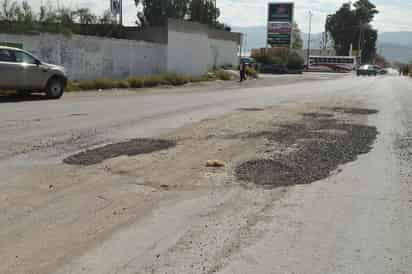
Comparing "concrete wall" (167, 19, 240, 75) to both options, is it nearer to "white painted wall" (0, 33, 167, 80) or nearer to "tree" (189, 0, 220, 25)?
"white painted wall" (0, 33, 167, 80)

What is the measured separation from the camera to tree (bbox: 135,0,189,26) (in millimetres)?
70938

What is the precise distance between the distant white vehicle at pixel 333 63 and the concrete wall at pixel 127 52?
52.6m

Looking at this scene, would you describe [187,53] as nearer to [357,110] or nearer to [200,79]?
[200,79]

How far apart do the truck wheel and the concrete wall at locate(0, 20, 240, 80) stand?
451 cm

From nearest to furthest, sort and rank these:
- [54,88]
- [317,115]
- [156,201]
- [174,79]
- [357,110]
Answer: [156,201], [317,115], [357,110], [54,88], [174,79]

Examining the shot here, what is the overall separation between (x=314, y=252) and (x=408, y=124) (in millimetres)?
9972

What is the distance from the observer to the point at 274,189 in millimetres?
6320

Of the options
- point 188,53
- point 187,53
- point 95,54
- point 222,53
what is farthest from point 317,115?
point 222,53

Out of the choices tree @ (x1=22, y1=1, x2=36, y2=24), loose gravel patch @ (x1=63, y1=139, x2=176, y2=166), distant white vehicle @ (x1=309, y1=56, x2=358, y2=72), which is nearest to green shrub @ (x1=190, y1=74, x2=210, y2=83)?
tree @ (x1=22, y1=1, x2=36, y2=24)

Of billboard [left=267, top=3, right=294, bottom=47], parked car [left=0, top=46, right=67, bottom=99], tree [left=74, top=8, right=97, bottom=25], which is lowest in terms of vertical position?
parked car [left=0, top=46, right=67, bottom=99]

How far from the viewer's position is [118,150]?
8359 mm

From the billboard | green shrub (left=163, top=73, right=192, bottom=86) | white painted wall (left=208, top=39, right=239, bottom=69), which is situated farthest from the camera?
the billboard

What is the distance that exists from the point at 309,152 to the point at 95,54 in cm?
1989

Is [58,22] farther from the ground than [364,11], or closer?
closer
